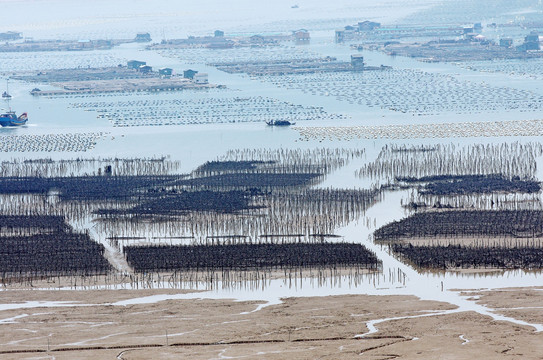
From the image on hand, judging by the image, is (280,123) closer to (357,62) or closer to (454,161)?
(454,161)

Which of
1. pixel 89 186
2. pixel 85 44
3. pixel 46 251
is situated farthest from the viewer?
pixel 85 44

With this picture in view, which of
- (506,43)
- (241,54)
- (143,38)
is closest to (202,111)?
(241,54)

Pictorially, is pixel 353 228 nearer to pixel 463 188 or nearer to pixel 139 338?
pixel 463 188

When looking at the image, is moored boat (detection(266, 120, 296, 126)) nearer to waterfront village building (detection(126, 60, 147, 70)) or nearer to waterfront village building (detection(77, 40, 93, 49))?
waterfront village building (detection(126, 60, 147, 70))

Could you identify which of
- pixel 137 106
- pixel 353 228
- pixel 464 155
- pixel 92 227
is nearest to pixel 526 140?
pixel 464 155

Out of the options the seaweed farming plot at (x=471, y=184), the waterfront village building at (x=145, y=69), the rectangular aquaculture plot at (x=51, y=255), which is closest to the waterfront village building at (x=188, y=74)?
the waterfront village building at (x=145, y=69)

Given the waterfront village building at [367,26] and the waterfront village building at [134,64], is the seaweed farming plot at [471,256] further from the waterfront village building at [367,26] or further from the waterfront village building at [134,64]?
the waterfront village building at [367,26]

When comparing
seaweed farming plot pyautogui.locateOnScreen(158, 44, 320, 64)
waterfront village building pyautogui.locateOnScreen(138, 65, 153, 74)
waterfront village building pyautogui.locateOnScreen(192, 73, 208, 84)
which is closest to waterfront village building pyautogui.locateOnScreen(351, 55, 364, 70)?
seaweed farming plot pyautogui.locateOnScreen(158, 44, 320, 64)
